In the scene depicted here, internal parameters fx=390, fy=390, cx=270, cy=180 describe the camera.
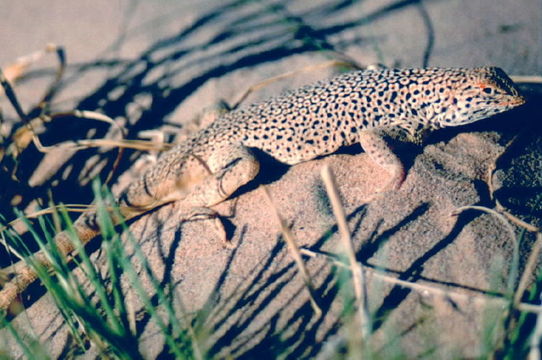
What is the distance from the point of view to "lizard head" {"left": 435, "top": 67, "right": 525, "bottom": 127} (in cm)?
269

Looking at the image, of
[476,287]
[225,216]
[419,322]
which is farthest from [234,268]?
[476,287]

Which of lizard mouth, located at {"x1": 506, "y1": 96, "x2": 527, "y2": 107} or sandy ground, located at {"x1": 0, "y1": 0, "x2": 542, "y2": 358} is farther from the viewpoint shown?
lizard mouth, located at {"x1": 506, "y1": 96, "x2": 527, "y2": 107}

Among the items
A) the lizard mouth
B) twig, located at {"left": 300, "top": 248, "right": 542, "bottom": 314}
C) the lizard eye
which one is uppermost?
the lizard eye

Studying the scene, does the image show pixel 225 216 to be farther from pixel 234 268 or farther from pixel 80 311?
pixel 80 311

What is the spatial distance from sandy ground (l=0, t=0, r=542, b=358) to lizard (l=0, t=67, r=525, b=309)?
166 mm

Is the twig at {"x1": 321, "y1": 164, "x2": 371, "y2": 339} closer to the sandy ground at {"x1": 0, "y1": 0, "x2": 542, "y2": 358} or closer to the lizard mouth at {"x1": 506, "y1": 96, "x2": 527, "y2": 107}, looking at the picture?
the sandy ground at {"x1": 0, "y1": 0, "x2": 542, "y2": 358}

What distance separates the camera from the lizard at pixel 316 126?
2.81 meters

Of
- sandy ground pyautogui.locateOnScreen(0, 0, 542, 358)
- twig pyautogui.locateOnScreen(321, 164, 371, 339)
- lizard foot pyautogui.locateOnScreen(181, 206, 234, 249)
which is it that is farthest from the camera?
lizard foot pyautogui.locateOnScreen(181, 206, 234, 249)

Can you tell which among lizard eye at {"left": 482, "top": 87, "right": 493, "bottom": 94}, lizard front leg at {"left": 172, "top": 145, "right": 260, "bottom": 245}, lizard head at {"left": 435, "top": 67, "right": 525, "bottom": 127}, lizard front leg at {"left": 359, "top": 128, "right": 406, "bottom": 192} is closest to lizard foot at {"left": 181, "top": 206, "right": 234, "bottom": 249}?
lizard front leg at {"left": 172, "top": 145, "right": 260, "bottom": 245}

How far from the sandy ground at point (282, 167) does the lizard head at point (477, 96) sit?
0.74 ft

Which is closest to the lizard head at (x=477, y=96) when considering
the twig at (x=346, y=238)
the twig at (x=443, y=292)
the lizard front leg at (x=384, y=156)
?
the lizard front leg at (x=384, y=156)

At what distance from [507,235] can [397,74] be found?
1423mm

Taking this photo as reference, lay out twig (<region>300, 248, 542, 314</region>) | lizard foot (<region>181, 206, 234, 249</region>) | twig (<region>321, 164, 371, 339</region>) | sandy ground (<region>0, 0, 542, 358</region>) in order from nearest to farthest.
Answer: twig (<region>321, 164, 371, 339</region>), twig (<region>300, 248, 542, 314</region>), sandy ground (<region>0, 0, 542, 358</region>), lizard foot (<region>181, 206, 234, 249</region>)

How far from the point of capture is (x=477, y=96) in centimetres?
275
